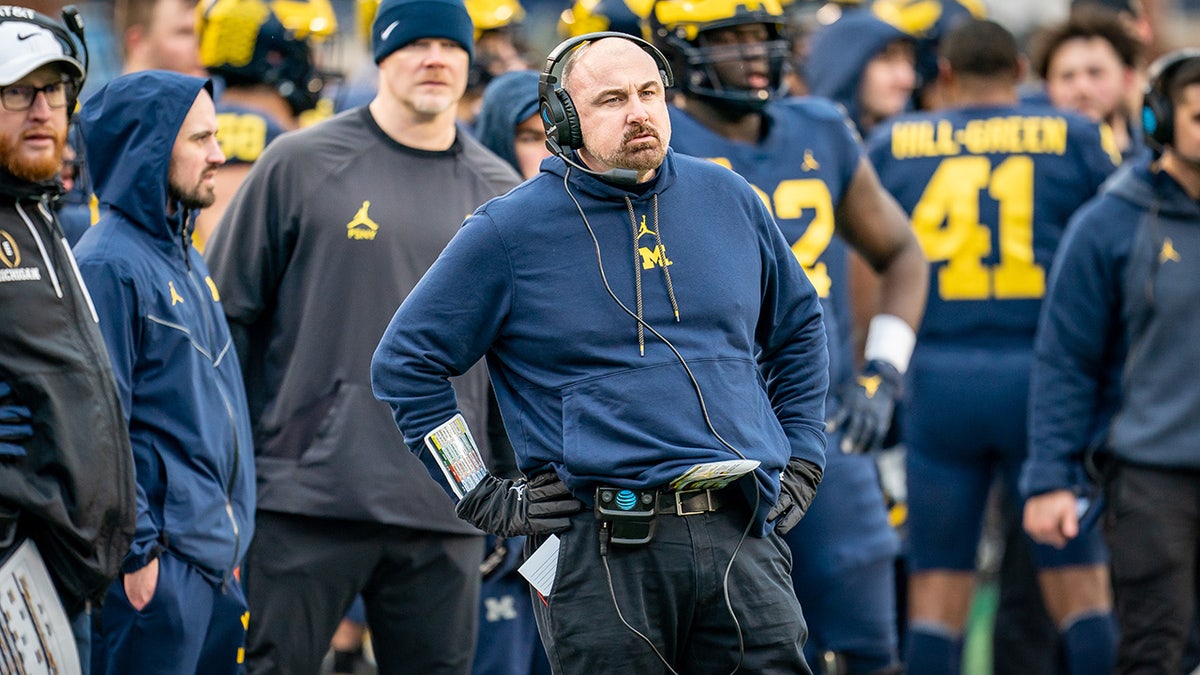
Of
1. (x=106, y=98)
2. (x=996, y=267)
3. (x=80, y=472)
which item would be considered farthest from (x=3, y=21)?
(x=996, y=267)

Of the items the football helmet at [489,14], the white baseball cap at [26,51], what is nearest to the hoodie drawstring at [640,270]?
the white baseball cap at [26,51]

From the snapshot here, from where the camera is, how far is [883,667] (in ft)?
20.5

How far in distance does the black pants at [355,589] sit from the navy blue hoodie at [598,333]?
44.7 inches

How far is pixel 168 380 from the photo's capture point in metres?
4.91

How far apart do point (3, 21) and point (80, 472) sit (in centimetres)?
117

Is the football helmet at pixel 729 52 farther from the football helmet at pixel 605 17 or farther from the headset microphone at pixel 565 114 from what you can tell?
the headset microphone at pixel 565 114

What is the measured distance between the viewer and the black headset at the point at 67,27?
15.7 ft

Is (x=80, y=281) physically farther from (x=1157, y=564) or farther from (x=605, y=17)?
(x=1157, y=564)

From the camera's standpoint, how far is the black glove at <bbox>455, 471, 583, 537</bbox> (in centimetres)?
427

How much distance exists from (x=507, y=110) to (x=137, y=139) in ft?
5.33

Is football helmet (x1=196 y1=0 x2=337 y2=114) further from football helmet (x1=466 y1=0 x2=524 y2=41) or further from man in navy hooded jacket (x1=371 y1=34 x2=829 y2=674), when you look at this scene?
man in navy hooded jacket (x1=371 y1=34 x2=829 y2=674)

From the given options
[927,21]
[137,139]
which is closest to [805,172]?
[137,139]

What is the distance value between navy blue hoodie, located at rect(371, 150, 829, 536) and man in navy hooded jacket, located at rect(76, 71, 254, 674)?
774 mm

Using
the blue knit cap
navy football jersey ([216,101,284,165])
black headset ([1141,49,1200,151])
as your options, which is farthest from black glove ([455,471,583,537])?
black headset ([1141,49,1200,151])
